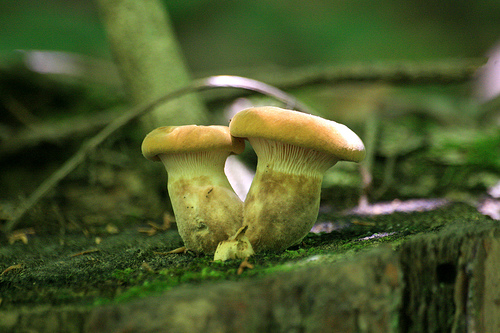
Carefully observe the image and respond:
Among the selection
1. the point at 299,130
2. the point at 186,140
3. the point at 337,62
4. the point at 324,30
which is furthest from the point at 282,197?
the point at 324,30

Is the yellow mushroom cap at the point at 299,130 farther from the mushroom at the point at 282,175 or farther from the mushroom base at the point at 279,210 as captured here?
the mushroom base at the point at 279,210

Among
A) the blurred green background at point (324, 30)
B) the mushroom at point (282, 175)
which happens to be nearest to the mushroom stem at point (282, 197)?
the mushroom at point (282, 175)

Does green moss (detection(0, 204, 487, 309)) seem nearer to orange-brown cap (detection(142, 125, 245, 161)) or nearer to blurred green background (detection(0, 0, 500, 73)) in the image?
orange-brown cap (detection(142, 125, 245, 161))

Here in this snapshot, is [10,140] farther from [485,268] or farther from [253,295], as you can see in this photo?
[485,268]

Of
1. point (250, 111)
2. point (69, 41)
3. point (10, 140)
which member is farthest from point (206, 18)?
point (250, 111)

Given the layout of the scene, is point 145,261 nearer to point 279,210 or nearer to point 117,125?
point 279,210

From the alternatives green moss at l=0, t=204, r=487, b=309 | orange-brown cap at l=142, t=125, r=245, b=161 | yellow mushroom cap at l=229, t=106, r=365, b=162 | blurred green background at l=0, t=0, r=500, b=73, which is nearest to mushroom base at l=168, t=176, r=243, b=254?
green moss at l=0, t=204, r=487, b=309
